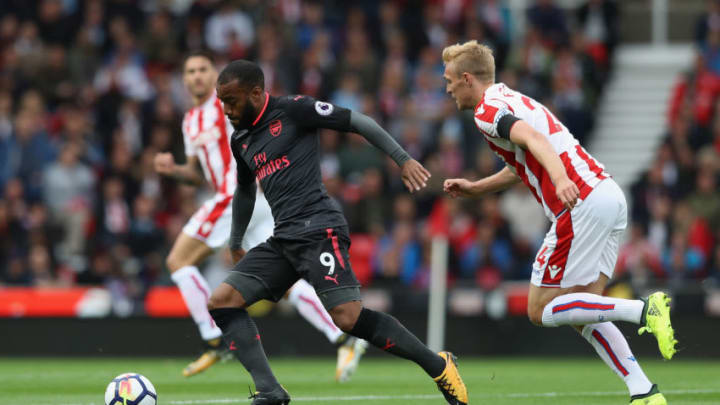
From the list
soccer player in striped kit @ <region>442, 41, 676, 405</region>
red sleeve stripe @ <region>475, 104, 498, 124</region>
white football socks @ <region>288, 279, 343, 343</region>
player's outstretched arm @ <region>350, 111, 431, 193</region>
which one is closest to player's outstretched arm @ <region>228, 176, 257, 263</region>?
player's outstretched arm @ <region>350, 111, 431, 193</region>

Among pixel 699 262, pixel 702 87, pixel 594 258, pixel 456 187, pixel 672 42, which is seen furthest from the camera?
pixel 672 42

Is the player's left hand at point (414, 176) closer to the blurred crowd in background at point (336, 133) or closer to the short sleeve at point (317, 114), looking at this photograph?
the short sleeve at point (317, 114)

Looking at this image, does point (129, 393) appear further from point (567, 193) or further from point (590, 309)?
point (567, 193)

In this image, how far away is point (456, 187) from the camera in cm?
741

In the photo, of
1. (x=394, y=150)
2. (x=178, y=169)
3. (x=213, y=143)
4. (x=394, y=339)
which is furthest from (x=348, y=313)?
(x=213, y=143)

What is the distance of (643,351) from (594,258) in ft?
20.5

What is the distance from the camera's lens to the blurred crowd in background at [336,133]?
1452 centimetres

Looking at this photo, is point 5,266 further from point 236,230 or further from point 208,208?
point 236,230

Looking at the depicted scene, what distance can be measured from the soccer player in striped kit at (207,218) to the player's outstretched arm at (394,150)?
3.08 metres

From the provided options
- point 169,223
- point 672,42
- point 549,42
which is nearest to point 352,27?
point 549,42

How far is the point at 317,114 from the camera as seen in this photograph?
22.9 ft

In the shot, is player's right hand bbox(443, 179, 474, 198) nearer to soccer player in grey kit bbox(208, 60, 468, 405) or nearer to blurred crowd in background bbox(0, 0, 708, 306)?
soccer player in grey kit bbox(208, 60, 468, 405)

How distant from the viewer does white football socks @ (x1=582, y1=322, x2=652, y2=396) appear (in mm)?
6910

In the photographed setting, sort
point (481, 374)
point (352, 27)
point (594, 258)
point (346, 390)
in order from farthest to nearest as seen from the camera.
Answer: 1. point (352, 27)
2. point (481, 374)
3. point (346, 390)
4. point (594, 258)
